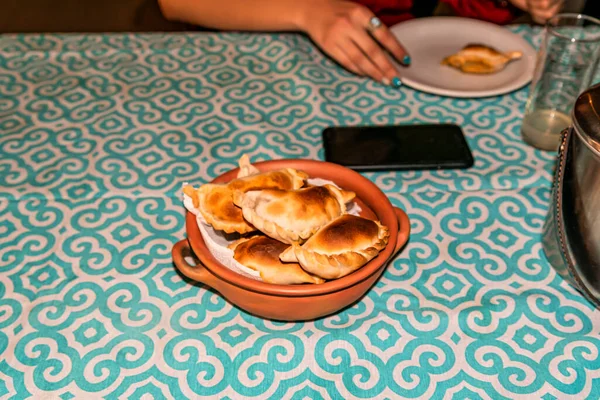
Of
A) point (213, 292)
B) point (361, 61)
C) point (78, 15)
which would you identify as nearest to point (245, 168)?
point (213, 292)

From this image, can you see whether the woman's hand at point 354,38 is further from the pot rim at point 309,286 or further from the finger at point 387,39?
the pot rim at point 309,286

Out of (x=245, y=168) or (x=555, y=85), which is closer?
(x=245, y=168)

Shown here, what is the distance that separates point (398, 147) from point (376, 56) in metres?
0.26

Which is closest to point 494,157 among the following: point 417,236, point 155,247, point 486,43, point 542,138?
point 542,138

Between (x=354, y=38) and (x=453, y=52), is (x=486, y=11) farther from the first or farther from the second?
(x=354, y=38)

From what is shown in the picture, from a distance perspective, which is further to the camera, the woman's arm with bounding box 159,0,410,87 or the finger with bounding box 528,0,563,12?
the finger with bounding box 528,0,563,12

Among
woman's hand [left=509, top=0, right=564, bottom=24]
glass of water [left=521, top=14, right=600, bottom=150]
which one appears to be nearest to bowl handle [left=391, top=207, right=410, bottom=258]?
glass of water [left=521, top=14, right=600, bottom=150]

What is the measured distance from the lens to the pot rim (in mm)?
544

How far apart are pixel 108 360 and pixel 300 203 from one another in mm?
267

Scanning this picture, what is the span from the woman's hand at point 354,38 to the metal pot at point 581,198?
45cm

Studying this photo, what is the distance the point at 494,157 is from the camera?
872 mm

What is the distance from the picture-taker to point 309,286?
0.54 metres

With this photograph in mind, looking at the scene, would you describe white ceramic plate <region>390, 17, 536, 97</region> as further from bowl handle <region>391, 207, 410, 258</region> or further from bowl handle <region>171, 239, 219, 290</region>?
bowl handle <region>171, 239, 219, 290</region>

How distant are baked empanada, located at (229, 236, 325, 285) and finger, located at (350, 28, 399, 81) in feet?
1.87
